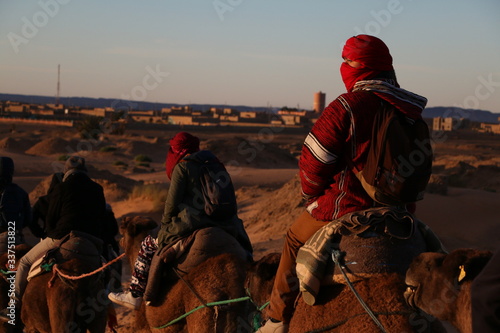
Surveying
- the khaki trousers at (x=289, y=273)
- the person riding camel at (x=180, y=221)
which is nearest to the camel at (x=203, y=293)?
the person riding camel at (x=180, y=221)

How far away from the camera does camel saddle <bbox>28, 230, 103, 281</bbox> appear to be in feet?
25.2

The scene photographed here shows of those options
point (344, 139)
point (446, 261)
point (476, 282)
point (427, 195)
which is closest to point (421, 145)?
point (344, 139)

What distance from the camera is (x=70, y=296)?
7.54 m

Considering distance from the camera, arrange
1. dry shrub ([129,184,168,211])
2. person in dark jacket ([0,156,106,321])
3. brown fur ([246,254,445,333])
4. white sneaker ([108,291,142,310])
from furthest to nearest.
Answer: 1. dry shrub ([129,184,168,211])
2. person in dark jacket ([0,156,106,321])
3. white sneaker ([108,291,142,310])
4. brown fur ([246,254,445,333])

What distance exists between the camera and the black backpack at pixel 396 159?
150 inches

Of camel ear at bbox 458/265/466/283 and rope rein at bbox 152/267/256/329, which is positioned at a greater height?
camel ear at bbox 458/265/466/283

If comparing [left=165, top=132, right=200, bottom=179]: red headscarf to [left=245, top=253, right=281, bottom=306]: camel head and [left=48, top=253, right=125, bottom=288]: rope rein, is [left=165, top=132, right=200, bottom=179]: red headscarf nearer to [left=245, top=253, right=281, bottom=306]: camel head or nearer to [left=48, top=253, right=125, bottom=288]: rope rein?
[left=48, top=253, right=125, bottom=288]: rope rein

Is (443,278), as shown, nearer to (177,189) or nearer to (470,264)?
(470,264)

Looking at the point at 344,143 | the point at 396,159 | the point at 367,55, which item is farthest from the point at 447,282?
the point at 367,55

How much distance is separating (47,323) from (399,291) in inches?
209

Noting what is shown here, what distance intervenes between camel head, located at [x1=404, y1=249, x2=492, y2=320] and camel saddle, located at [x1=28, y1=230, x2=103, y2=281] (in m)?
4.99

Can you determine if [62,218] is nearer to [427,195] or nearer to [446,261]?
[446,261]

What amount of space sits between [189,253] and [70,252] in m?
1.85

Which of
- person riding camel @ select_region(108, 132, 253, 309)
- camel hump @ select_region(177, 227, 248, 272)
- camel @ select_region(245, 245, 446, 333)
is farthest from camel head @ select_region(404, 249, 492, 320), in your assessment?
person riding camel @ select_region(108, 132, 253, 309)
